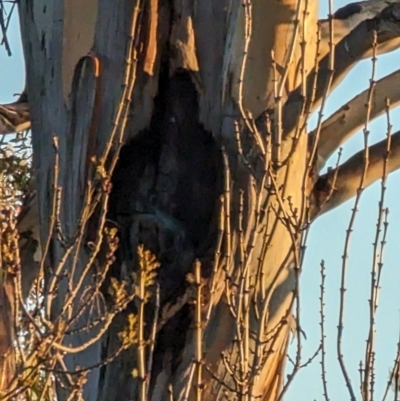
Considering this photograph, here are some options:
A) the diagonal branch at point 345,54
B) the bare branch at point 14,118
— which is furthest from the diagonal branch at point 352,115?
the bare branch at point 14,118

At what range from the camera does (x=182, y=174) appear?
289cm

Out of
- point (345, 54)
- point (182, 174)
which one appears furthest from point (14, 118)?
point (345, 54)

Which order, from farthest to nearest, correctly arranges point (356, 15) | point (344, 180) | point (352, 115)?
point (356, 15) < point (352, 115) < point (344, 180)

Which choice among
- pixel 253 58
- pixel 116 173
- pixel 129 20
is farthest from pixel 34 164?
pixel 253 58

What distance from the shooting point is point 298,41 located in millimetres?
2764

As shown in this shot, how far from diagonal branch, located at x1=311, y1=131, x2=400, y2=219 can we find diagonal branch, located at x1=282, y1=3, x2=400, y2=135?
279mm

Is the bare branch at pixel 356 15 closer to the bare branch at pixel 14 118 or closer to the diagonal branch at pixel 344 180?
the diagonal branch at pixel 344 180

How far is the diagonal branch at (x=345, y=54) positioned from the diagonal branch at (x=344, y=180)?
0.28 metres

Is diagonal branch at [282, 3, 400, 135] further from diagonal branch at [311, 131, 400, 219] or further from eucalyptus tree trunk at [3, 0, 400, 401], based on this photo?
diagonal branch at [311, 131, 400, 219]

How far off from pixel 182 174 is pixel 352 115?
2.17ft

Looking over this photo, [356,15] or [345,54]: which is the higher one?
[356,15]

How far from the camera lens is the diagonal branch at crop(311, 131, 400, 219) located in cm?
298

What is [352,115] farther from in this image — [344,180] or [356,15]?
[356,15]

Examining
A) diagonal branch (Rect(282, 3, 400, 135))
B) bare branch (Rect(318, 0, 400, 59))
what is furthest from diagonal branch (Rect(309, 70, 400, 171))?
diagonal branch (Rect(282, 3, 400, 135))
